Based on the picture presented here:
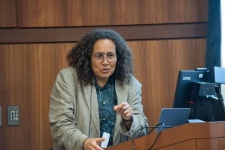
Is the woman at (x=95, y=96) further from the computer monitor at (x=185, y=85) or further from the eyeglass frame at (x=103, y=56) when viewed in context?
the computer monitor at (x=185, y=85)

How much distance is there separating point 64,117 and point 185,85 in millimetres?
793

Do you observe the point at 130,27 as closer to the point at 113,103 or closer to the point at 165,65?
the point at 165,65

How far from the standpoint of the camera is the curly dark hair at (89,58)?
7.01ft

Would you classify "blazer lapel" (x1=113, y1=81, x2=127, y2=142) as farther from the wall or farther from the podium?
the wall

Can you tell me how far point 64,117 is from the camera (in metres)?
1.88

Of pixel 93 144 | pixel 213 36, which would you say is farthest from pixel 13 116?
pixel 213 36

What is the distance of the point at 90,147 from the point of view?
5.32 feet

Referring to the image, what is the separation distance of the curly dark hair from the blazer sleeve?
0.35 ft

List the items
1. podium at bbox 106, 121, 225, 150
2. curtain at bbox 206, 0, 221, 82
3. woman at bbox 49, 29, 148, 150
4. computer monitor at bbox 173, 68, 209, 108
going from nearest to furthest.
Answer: podium at bbox 106, 121, 225, 150 < woman at bbox 49, 29, 148, 150 < computer monitor at bbox 173, 68, 209, 108 < curtain at bbox 206, 0, 221, 82

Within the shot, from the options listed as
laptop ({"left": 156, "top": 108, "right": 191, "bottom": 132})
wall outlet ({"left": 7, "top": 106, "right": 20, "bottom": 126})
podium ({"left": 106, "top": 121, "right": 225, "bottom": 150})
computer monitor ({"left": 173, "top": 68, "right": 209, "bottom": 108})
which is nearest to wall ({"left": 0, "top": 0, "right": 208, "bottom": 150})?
wall outlet ({"left": 7, "top": 106, "right": 20, "bottom": 126})

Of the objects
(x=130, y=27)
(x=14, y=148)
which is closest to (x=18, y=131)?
(x=14, y=148)

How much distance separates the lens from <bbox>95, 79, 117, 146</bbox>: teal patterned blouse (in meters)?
2.03

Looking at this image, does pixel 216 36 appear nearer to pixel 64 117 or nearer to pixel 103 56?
pixel 103 56

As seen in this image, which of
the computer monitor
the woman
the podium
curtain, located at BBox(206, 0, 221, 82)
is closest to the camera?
the podium
